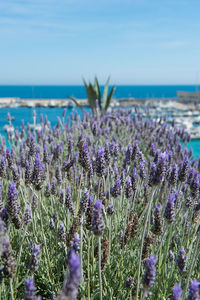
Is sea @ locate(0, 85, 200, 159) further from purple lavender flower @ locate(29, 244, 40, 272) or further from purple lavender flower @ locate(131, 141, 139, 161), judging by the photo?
purple lavender flower @ locate(29, 244, 40, 272)

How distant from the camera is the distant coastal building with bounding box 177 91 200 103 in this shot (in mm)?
66125

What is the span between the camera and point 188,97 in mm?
68625

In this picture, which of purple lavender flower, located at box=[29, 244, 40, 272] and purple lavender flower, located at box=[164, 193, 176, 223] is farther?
purple lavender flower, located at box=[164, 193, 176, 223]

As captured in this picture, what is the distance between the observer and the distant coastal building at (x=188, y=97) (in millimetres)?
66125

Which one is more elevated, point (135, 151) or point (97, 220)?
point (135, 151)

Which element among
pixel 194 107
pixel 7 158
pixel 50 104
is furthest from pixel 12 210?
pixel 194 107

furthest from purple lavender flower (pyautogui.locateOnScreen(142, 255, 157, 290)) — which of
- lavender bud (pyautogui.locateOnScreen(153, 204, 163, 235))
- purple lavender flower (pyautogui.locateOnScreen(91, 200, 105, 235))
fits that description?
lavender bud (pyautogui.locateOnScreen(153, 204, 163, 235))

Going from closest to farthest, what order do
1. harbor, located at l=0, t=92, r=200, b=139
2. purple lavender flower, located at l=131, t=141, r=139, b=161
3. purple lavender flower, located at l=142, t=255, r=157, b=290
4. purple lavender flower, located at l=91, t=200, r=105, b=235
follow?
1. purple lavender flower, located at l=142, t=255, r=157, b=290
2. purple lavender flower, located at l=91, t=200, r=105, b=235
3. purple lavender flower, located at l=131, t=141, r=139, b=161
4. harbor, located at l=0, t=92, r=200, b=139

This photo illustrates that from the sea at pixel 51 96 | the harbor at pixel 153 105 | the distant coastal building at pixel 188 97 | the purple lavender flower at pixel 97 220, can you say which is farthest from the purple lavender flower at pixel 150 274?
the distant coastal building at pixel 188 97

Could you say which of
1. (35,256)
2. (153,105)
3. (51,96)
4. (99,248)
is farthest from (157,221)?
(51,96)

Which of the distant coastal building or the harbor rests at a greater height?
the distant coastal building

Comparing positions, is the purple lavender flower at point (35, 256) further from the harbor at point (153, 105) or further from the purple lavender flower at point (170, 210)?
the harbor at point (153, 105)

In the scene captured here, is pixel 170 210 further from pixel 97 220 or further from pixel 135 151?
pixel 135 151

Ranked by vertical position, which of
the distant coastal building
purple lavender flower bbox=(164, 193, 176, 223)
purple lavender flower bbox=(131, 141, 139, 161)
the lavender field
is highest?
the distant coastal building
